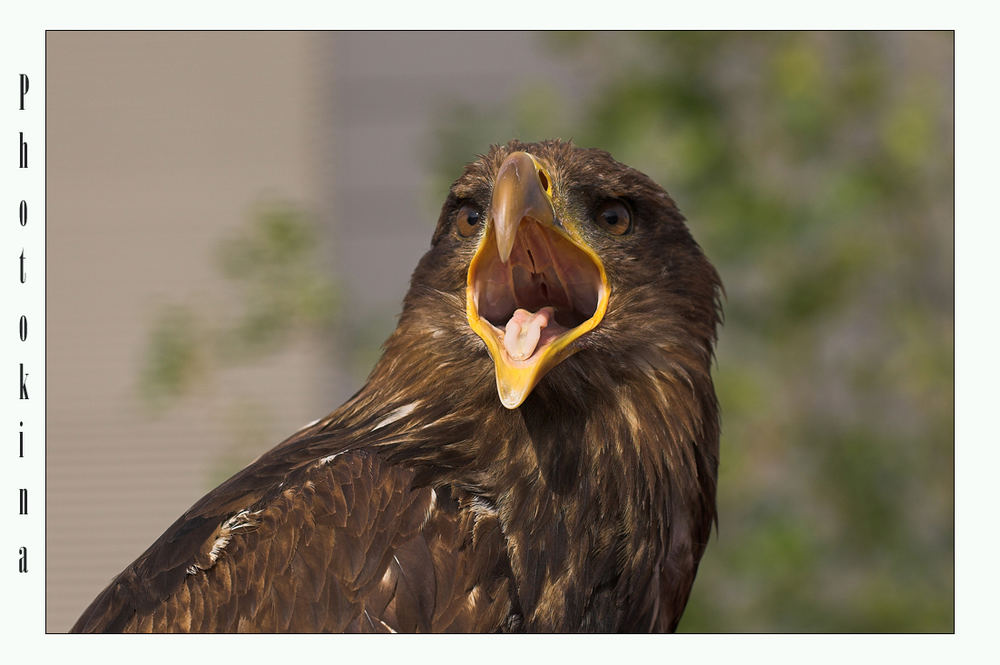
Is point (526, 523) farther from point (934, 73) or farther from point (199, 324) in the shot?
point (934, 73)

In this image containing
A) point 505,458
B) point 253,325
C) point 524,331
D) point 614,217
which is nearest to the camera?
point 524,331

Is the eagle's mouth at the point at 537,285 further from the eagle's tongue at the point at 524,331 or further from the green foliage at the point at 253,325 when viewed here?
the green foliage at the point at 253,325

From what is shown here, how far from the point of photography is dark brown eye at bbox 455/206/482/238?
229 cm

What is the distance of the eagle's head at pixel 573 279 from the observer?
2.15m

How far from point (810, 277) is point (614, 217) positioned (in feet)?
9.62

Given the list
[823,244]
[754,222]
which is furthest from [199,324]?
[823,244]

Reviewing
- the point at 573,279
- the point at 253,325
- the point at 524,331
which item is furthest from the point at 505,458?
the point at 253,325

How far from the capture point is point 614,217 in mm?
2295

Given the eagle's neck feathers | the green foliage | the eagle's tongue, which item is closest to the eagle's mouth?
the eagle's tongue

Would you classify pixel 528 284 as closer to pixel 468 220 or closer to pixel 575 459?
pixel 468 220

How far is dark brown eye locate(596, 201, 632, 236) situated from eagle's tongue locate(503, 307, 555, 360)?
24 centimetres

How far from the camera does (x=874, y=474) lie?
514cm

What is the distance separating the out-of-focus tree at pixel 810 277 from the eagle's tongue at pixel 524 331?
2534 mm

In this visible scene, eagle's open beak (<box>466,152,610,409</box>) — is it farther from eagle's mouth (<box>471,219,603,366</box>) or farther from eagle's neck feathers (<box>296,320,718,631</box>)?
eagle's neck feathers (<box>296,320,718,631</box>)
